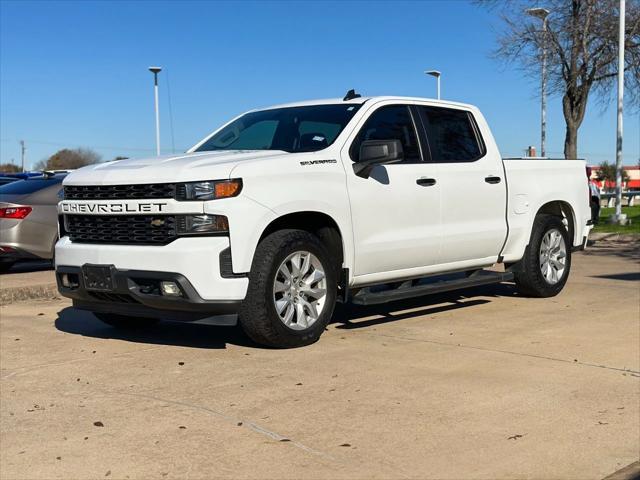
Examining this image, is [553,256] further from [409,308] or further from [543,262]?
[409,308]

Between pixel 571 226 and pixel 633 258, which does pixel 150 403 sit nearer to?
pixel 571 226

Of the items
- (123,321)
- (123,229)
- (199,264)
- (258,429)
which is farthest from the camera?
(123,321)

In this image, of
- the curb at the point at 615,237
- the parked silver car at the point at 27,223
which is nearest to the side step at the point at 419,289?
the parked silver car at the point at 27,223

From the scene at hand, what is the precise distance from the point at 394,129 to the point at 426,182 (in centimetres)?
55

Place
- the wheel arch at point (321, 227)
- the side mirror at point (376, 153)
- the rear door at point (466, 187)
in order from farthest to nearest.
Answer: the rear door at point (466, 187) → the side mirror at point (376, 153) → the wheel arch at point (321, 227)

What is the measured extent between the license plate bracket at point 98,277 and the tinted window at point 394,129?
2.32 m

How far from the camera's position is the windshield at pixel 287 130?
6672 millimetres

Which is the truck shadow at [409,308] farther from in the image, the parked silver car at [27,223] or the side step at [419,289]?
the parked silver car at [27,223]

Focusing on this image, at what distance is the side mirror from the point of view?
626cm

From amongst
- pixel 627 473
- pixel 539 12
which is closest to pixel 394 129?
pixel 627 473

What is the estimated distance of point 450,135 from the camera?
24.8ft

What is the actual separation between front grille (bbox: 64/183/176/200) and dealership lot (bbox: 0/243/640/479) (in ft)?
3.93

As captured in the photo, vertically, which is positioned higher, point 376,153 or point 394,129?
point 394,129

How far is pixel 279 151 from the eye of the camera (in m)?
6.48
